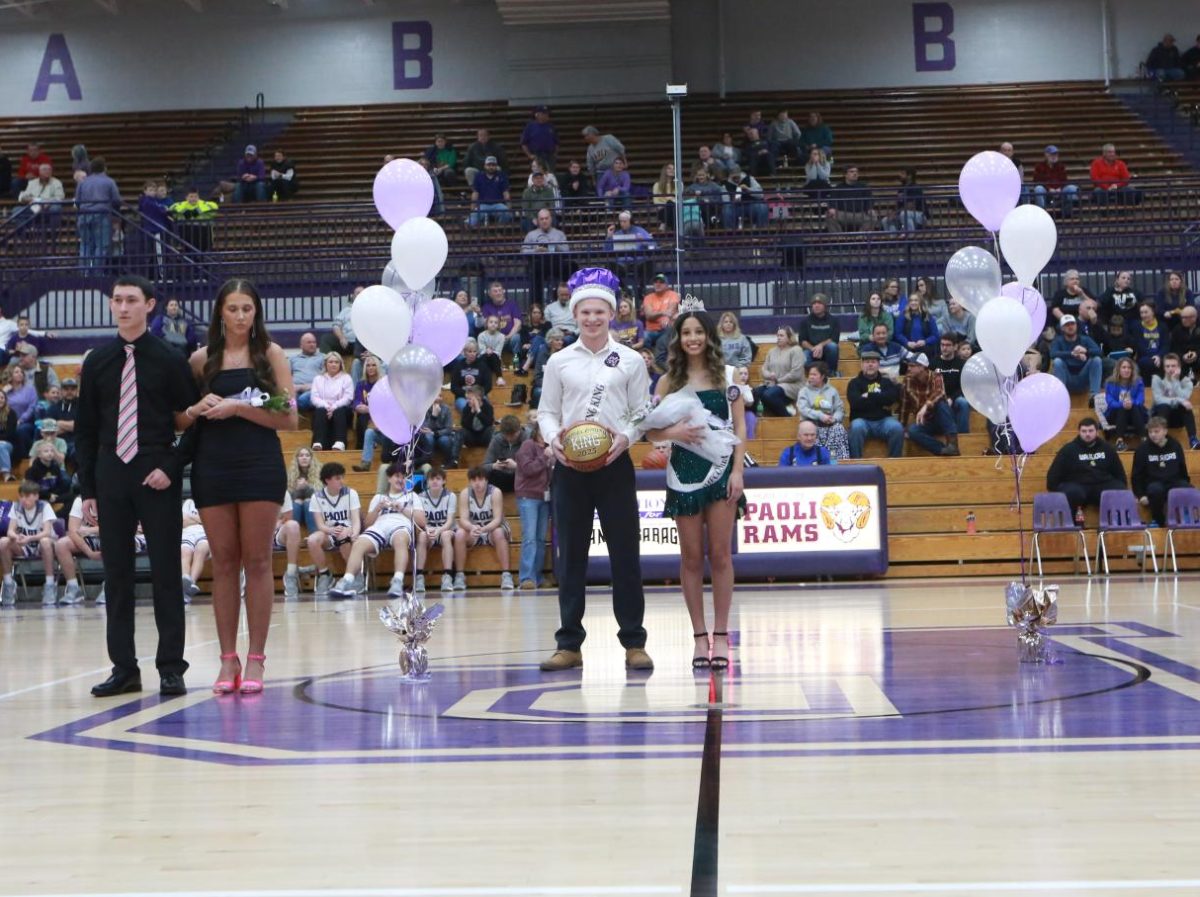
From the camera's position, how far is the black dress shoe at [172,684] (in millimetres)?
6355

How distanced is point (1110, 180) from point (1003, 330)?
1422 cm

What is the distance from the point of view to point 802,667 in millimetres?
6914

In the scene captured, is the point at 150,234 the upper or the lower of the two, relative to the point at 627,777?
upper

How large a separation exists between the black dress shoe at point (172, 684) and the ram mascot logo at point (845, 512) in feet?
30.7

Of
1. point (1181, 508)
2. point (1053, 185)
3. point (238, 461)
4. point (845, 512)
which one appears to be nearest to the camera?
point (238, 461)

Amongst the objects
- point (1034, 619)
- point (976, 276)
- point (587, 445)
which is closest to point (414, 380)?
point (587, 445)

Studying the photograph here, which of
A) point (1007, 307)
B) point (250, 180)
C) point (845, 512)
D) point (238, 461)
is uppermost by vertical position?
point (250, 180)

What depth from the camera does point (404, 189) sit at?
359 inches

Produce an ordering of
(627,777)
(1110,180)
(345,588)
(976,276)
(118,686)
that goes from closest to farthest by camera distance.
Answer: (627,777) → (118,686) → (976,276) → (345,588) → (1110,180)

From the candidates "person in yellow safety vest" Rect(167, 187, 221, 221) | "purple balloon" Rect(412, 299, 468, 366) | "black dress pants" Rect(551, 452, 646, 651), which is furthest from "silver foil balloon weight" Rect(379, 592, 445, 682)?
"person in yellow safety vest" Rect(167, 187, 221, 221)

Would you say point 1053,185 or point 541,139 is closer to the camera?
point 1053,185

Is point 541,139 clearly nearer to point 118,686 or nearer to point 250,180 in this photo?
point 250,180

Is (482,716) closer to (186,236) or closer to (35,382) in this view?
(35,382)

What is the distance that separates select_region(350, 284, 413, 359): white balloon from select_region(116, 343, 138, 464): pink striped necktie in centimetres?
223
